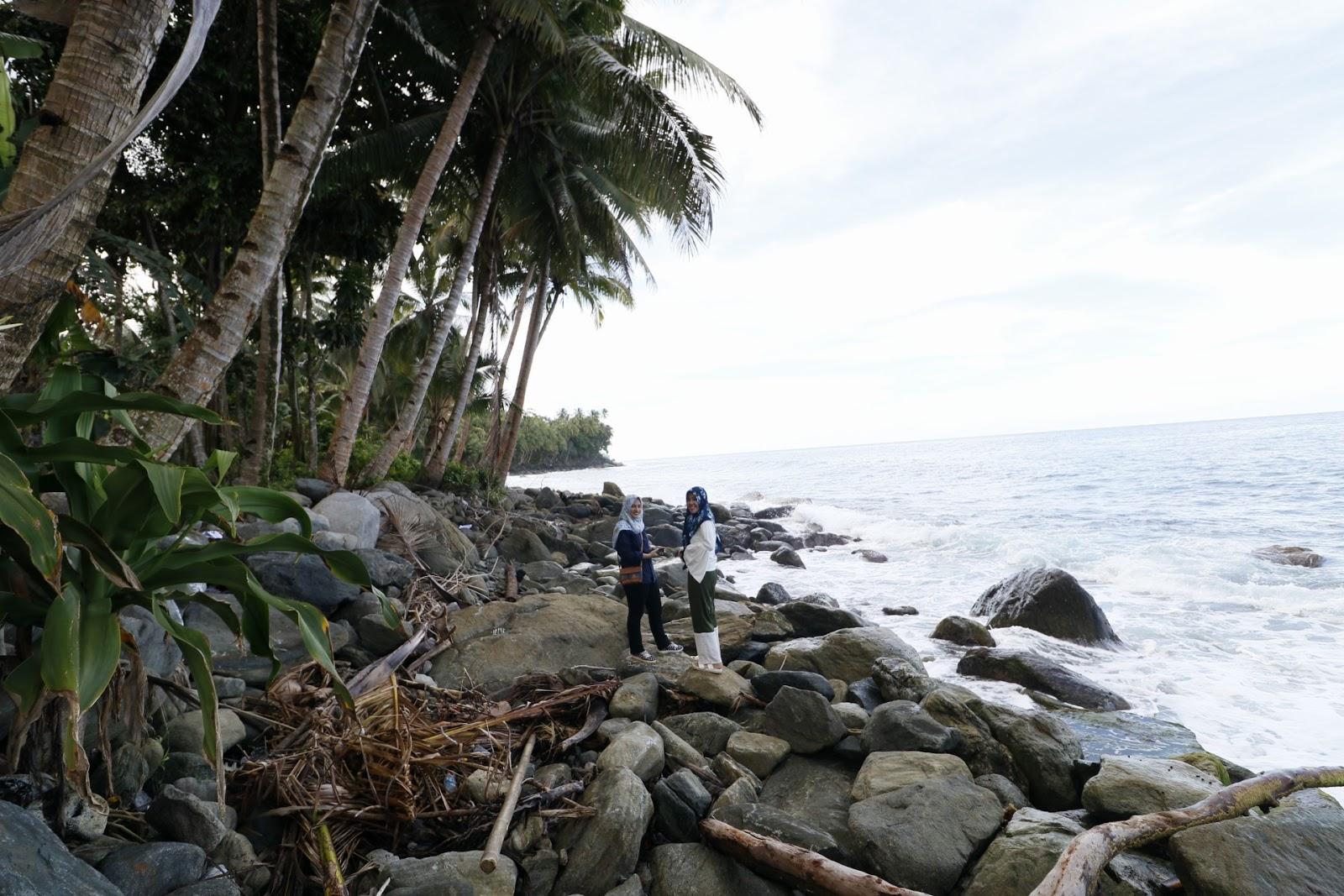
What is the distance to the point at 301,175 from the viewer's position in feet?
12.3

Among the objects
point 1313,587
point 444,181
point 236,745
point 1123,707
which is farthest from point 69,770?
point 1313,587

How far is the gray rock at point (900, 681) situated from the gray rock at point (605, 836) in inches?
107

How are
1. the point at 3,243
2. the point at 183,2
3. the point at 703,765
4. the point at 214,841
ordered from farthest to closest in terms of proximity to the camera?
the point at 183,2, the point at 703,765, the point at 214,841, the point at 3,243

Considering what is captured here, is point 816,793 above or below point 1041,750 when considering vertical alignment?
below

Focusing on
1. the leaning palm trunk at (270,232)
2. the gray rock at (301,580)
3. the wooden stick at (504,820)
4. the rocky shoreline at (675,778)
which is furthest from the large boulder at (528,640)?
the leaning palm trunk at (270,232)

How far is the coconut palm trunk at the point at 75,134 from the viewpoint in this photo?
7.20 ft

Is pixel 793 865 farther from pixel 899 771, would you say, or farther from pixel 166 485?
pixel 166 485

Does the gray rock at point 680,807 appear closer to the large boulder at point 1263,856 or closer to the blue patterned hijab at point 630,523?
the large boulder at point 1263,856

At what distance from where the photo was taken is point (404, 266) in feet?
30.6

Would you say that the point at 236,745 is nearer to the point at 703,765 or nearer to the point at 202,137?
the point at 703,765

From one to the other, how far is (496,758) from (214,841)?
1161 mm

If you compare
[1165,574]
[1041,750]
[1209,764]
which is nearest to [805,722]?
[1041,750]

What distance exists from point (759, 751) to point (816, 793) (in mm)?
390

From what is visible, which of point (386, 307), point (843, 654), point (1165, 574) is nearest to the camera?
point (843, 654)
